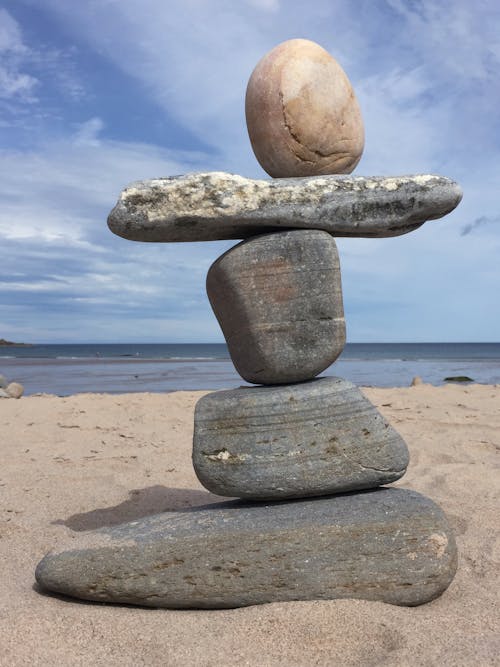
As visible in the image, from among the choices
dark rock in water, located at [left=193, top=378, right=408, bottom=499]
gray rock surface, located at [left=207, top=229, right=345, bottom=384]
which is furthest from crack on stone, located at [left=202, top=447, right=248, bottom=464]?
gray rock surface, located at [left=207, top=229, right=345, bottom=384]

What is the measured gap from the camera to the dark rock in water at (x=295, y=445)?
3.89m

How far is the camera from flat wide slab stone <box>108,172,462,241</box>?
4000 millimetres

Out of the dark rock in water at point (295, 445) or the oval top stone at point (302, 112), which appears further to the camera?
the oval top stone at point (302, 112)

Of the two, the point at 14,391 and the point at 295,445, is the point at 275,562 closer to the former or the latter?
the point at 295,445

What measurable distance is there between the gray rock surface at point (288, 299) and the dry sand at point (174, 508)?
1.44 metres

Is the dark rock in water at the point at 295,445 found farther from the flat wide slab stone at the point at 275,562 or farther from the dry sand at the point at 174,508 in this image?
the dry sand at the point at 174,508

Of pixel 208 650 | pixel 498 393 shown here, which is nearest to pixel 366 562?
pixel 208 650

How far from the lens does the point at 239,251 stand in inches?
163

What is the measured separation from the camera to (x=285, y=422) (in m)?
3.93

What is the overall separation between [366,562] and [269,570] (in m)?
0.54

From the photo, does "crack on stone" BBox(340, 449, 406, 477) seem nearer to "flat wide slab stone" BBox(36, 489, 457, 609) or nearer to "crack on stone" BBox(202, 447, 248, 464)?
"flat wide slab stone" BBox(36, 489, 457, 609)

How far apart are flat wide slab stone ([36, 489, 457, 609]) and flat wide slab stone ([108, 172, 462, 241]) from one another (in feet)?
5.85

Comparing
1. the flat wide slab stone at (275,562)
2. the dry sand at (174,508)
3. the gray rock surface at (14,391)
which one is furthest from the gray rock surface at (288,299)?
the gray rock surface at (14,391)

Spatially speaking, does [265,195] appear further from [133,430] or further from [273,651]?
[133,430]
